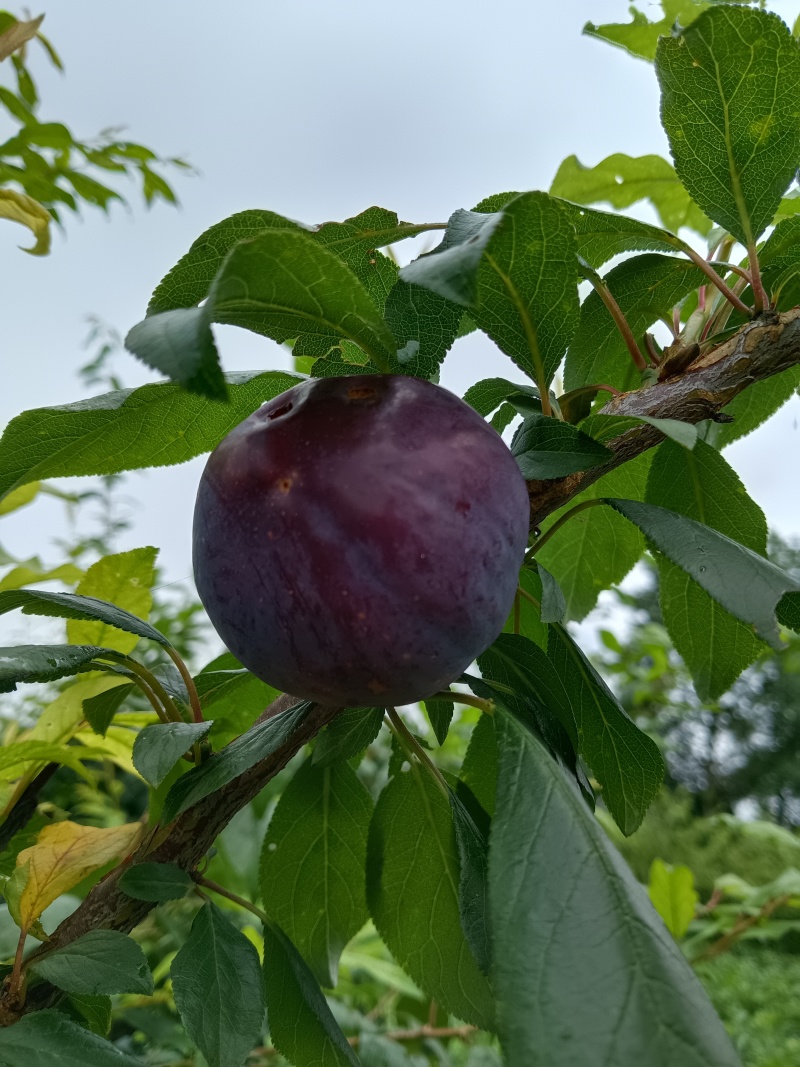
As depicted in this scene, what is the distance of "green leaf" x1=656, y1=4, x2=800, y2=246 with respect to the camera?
0.43 metres

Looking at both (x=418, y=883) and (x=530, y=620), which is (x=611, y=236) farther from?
(x=418, y=883)

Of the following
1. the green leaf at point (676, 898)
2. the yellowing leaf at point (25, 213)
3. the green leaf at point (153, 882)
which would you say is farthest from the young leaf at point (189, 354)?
the green leaf at point (676, 898)

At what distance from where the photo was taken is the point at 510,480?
1.07 feet

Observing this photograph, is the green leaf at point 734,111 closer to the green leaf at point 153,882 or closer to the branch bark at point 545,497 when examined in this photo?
the branch bark at point 545,497

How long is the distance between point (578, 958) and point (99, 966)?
21cm

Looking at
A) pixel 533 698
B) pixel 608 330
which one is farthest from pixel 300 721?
pixel 608 330

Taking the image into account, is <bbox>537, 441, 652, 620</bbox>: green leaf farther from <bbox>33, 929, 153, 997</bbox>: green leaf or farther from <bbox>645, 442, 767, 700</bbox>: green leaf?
<bbox>33, 929, 153, 997</bbox>: green leaf

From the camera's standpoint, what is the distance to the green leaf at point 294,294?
284 mm

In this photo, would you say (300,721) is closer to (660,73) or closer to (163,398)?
(163,398)

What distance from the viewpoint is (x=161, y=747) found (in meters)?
0.37

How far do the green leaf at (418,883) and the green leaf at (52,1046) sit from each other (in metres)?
0.18

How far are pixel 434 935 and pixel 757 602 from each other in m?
0.28

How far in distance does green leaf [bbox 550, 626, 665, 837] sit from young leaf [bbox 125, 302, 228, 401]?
23cm

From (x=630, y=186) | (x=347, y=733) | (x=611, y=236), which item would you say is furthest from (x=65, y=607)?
(x=630, y=186)
